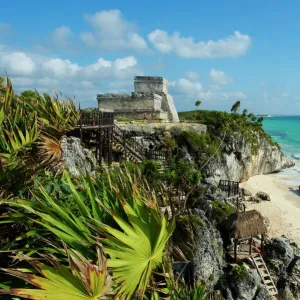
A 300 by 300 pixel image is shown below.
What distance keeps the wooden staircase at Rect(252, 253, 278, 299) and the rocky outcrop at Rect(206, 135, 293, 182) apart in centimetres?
1166

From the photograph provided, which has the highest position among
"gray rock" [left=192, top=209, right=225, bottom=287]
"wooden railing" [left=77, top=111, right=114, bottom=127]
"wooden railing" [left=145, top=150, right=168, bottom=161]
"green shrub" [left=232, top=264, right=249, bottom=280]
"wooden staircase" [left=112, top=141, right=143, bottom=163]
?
"wooden railing" [left=77, top=111, right=114, bottom=127]

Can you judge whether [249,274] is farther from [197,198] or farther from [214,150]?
[214,150]

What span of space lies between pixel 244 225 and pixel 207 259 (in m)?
2.53

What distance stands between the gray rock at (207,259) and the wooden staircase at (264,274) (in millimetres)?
1607

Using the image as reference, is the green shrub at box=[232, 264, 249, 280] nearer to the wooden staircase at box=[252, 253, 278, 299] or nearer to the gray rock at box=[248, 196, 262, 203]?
the wooden staircase at box=[252, 253, 278, 299]

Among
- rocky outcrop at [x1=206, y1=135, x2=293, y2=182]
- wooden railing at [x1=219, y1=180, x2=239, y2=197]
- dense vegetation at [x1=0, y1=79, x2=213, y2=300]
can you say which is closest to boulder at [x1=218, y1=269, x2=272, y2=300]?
dense vegetation at [x1=0, y1=79, x2=213, y2=300]

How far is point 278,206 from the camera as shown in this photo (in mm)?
23344

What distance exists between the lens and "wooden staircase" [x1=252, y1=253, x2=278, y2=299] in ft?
38.5

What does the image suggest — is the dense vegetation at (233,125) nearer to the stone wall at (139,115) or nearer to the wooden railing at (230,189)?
the stone wall at (139,115)

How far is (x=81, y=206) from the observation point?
3668 millimetres

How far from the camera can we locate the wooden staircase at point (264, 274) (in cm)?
1174

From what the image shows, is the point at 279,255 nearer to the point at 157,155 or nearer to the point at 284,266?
the point at 284,266

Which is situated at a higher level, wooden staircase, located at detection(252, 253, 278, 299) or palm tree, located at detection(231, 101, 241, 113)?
palm tree, located at detection(231, 101, 241, 113)

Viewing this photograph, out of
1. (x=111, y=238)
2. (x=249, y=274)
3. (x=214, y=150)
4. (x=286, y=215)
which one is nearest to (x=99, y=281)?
(x=111, y=238)
